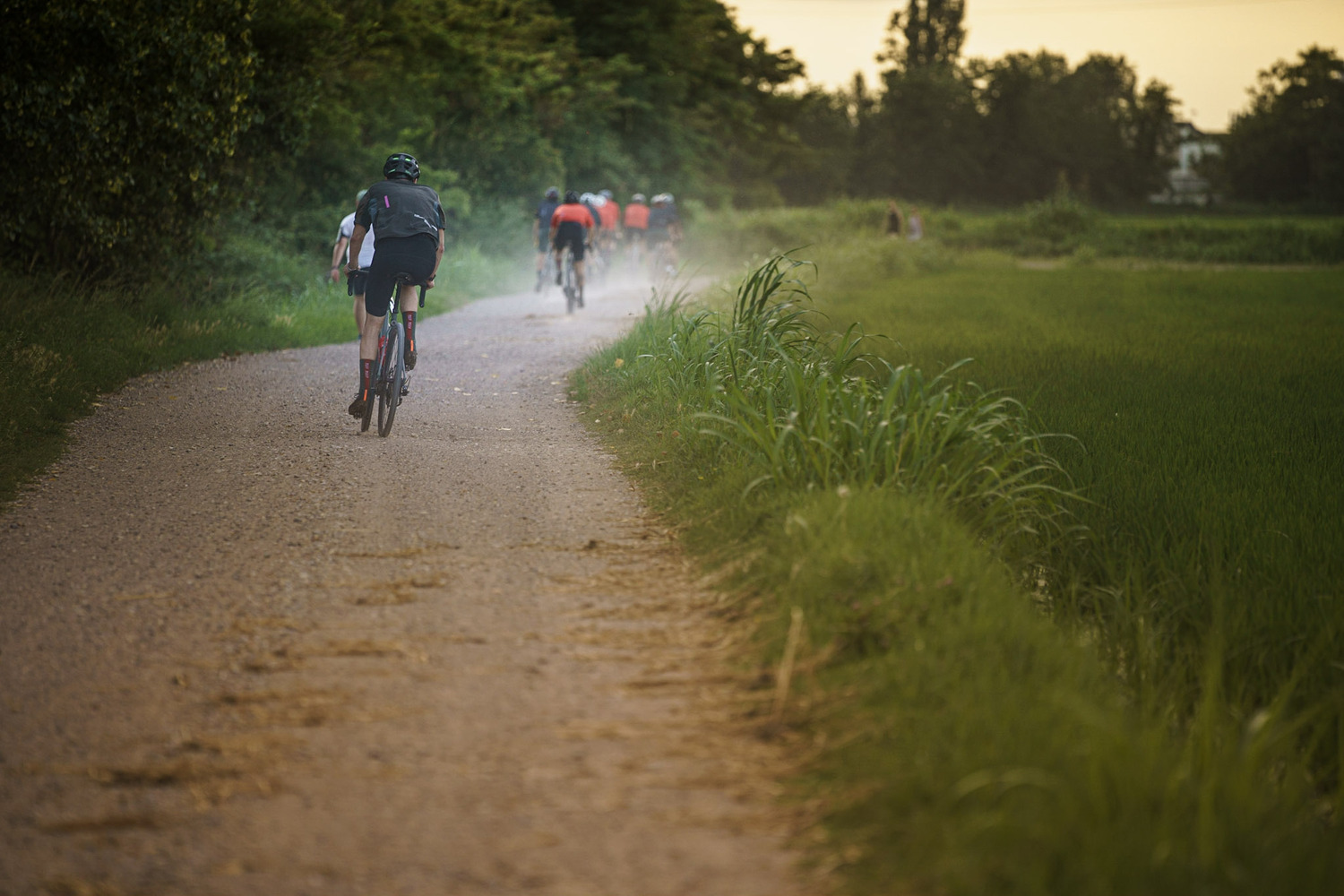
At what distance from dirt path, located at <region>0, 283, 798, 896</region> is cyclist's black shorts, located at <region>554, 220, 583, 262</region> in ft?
39.5

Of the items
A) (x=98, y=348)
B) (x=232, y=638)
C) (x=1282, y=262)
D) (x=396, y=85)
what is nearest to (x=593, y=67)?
(x=396, y=85)

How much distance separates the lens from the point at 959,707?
11.4 feet

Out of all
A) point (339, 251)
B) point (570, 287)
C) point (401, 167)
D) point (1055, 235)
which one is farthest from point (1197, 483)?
point (1055, 235)

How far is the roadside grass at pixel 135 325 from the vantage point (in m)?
8.77

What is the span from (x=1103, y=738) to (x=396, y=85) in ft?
82.9

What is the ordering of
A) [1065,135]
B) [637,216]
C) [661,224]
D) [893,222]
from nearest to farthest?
[661,224] < [637,216] < [893,222] < [1065,135]

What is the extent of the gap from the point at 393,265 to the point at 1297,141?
83.8m

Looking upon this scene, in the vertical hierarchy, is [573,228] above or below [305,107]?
below

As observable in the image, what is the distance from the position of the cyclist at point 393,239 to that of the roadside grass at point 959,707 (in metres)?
2.88

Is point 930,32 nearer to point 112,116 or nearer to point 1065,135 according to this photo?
point 1065,135

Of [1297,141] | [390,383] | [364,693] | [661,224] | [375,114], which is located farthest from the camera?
[1297,141]

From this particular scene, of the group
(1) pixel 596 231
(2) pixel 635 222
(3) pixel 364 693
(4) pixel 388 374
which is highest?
(2) pixel 635 222

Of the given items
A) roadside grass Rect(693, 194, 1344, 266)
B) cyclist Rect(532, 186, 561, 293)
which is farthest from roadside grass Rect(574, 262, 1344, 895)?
roadside grass Rect(693, 194, 1344, 266)

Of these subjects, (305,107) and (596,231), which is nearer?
(305,107)
